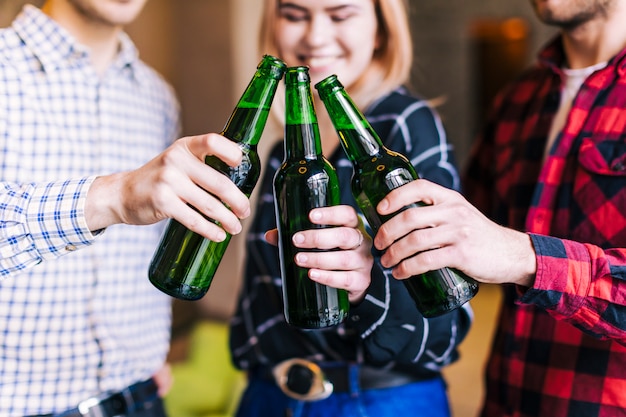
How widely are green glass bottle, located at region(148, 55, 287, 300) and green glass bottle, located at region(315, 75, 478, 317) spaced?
0.21ft

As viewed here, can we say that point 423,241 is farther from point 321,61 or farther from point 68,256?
point 68,256

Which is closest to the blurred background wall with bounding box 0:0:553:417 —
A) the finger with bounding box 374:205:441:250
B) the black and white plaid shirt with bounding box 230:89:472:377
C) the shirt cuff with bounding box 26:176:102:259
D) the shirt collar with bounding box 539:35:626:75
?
the shirt collar with bounding box 539:35:626:75

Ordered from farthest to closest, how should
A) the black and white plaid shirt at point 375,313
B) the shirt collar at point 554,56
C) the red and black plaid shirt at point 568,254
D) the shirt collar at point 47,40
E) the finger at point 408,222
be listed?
1. the shirt collar at point 554,56
2. the shirt collar at point 47,40
3. the black and white plaid shirt at point 375,313
4. the red and black plaid shirt at point 568,254
5. the finger at point 408,222

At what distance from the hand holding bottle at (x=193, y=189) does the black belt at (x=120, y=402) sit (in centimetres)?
49

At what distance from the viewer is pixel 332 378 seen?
1.07 metres

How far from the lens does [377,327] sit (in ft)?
3.08

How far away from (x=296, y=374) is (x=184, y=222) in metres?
0.46

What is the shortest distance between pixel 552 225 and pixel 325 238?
484 millimetres

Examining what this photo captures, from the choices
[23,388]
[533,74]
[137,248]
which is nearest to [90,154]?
[137,248]

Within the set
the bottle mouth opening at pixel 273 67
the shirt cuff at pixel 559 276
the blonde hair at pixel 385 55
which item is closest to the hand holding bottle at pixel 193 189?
the bottle mouth opening at pixel 273 67

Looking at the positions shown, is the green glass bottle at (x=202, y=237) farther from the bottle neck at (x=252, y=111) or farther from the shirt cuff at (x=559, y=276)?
the shirt cuff at (x=559, y=276)

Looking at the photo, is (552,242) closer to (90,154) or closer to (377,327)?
(377,327)

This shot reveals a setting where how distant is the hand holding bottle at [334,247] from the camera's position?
2.45ft

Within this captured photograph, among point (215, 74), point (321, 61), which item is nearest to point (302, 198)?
point (321, 61)
